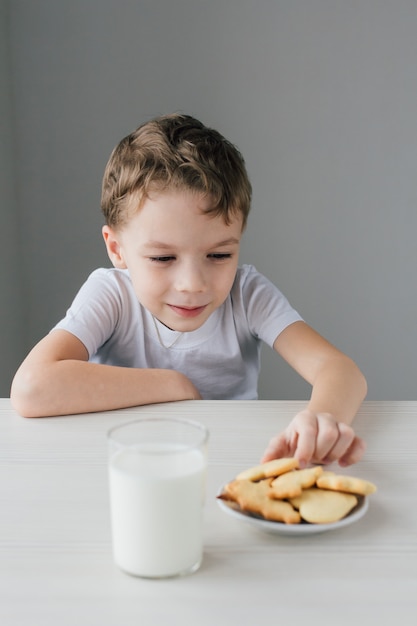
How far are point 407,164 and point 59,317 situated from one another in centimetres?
133

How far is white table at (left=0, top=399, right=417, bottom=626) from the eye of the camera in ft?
1.59

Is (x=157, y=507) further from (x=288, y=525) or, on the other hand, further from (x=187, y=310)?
(x=187, y=310)

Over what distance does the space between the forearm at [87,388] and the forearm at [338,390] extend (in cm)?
18

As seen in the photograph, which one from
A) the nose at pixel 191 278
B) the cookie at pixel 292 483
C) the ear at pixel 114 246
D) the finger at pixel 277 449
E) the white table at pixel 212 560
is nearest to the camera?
the white table at pixel 212 560

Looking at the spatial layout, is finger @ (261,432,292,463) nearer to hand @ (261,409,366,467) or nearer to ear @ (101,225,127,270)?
hand @ (261,409,366,467)

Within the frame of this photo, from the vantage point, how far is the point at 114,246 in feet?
4.13

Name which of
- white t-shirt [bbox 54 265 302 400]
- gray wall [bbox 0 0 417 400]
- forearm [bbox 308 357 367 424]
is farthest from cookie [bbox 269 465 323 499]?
gray wall [bbox 0 0 417 400]

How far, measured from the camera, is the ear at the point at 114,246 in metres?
1.24

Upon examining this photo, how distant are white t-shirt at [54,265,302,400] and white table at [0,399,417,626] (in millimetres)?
517

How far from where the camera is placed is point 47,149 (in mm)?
2395

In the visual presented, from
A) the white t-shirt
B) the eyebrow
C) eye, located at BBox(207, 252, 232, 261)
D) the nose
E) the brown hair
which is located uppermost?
the brown hair

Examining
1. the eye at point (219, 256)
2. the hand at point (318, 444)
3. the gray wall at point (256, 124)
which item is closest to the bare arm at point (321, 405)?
the hand at point (318, 444)

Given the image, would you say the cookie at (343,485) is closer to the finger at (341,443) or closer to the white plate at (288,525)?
the white plate at (288,525)

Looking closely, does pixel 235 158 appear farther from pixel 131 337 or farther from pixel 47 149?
pixel 47 149
